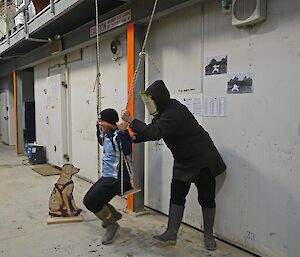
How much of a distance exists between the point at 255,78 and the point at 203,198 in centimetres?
102

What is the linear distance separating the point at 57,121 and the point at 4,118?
15.1 feet

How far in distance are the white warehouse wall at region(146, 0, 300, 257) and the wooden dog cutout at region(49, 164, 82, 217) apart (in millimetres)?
1193

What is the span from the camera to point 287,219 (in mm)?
2115

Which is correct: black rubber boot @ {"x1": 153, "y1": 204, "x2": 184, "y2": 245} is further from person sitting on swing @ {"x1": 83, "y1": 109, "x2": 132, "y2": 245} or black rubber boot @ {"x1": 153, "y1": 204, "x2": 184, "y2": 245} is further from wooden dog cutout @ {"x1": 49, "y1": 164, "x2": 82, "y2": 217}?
wooden dog cutout @ {"x1": 49, "y1": 164, "x2": 82, "y2": 217}

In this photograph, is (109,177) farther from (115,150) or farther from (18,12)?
(18,12)

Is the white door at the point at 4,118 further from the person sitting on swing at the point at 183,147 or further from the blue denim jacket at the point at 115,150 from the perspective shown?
the person sitting on swing at the point at 183,147

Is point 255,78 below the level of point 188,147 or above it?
above

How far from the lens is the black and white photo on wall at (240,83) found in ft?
7.59

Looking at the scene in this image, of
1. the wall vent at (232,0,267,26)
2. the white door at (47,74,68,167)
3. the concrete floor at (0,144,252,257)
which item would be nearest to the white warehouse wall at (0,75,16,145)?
the white door at (47,74,68,167)

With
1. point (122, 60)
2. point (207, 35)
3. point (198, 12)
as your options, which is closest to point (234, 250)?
point (207, 35)

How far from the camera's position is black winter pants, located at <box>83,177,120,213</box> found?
2.50 meters

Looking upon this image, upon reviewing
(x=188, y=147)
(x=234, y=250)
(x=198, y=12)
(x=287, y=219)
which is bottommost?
(x=234, y=250)

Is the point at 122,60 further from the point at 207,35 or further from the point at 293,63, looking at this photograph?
the point at 293,63

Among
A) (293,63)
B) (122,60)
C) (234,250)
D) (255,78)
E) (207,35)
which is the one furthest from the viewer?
(122,60)
